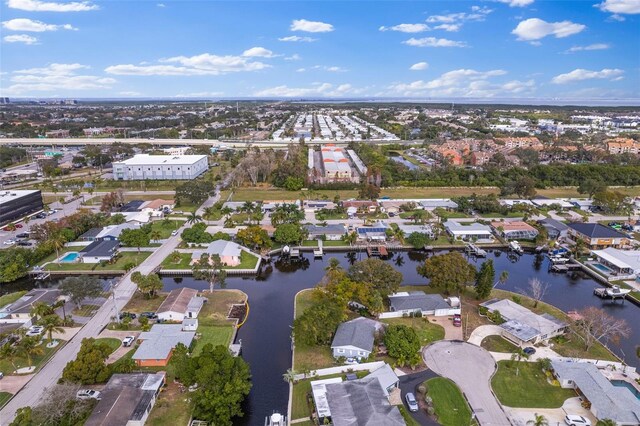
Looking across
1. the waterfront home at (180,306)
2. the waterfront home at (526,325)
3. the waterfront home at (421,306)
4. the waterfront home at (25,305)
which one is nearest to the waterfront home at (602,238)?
the waterfront home at (526,325)

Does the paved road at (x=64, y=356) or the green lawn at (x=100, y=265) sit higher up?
the green lawn at (x=100, y=265)

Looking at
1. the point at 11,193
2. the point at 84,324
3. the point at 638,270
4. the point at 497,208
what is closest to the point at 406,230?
the point at 497,208

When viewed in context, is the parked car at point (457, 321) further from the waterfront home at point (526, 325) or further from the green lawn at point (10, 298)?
the green lawn at point (10, 298)

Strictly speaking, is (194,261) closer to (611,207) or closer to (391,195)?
(391,195)

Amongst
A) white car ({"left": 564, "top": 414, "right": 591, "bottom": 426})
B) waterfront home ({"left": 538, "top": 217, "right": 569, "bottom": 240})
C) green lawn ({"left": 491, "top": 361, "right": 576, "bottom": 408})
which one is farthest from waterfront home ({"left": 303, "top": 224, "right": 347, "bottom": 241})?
white car ({"left": 564, "top": 414, "right": 591, "bottom": 426})

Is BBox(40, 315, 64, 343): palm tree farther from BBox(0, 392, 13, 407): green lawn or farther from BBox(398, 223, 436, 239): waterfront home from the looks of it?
BBox(398, 223, 436, 239): waterfront home

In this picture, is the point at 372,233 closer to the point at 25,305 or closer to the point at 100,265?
the point at 100,265

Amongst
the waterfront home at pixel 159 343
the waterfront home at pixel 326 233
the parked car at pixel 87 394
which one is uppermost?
the waterfront home at pixel 326 233
